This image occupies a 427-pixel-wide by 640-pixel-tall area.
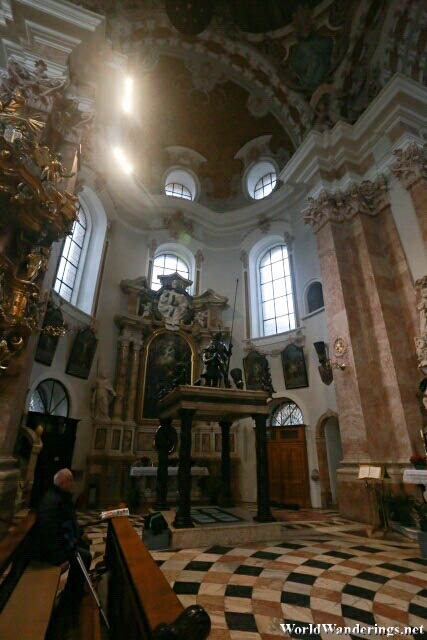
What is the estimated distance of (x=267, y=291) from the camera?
45.2 feet

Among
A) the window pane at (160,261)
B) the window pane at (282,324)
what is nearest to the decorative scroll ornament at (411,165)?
the window pane at (282,324)

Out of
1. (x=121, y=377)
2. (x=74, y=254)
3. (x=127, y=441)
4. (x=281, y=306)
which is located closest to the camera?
(x=127, y=441)

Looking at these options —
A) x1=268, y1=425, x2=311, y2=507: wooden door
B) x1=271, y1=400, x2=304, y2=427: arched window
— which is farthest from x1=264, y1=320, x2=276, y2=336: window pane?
x1=268, y1=425, x2=311, y2=507: wooden door

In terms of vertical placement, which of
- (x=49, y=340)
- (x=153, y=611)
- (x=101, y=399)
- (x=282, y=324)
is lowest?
(x=153, y=611)

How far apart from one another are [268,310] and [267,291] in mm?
889

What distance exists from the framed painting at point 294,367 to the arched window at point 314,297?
1516 millimetres

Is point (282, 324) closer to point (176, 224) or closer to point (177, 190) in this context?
point (176, 224)

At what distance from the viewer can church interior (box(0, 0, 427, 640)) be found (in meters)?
3.44

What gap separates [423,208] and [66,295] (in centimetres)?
1052

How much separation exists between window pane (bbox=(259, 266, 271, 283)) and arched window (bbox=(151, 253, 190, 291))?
3326mm

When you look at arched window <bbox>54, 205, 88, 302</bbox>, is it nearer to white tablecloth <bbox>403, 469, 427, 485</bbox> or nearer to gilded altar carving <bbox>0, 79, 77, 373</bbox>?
gilded altar carving <bbox>0, 79, 77, 373</bbox>

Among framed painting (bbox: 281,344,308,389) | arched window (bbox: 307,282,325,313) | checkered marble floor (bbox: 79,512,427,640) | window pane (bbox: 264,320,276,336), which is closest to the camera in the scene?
checkered marble floor (bbox: 79,512,427,640)

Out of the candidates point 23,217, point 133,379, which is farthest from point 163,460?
point 133,379

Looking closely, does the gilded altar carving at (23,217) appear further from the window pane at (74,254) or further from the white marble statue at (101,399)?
the window pane at (74,254)
